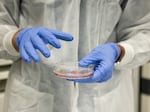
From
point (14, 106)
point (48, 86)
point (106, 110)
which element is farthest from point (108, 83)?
point (14, 106)

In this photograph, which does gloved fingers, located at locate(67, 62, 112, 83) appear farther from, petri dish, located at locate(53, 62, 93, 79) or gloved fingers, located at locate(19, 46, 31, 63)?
gloved fingers, located at locate(19, 46, 31, 63)

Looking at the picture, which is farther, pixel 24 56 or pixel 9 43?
pixel 9 43

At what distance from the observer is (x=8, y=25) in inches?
33.4

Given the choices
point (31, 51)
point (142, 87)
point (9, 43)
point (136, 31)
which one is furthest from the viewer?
point (142, 87)

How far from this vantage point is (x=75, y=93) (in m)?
0.83

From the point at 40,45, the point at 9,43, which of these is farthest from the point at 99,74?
the point at 9,43

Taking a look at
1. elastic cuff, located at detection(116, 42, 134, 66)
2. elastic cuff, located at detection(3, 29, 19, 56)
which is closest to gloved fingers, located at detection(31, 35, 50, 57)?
elastic cuff, located at detection(3, 29, 19, 56)

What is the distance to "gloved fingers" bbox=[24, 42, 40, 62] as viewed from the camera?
68 cm

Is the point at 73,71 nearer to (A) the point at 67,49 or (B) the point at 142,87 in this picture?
(A) the point at 67,49

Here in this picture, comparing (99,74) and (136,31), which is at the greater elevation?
(136,31)

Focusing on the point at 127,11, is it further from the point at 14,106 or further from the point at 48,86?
the point at 14,106

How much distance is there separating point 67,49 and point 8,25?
192 millimetres

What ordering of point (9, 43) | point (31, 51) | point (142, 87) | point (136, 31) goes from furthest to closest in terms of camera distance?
point (142, 87)
point (136, 31)
point (9, 43)
point (31, 51)

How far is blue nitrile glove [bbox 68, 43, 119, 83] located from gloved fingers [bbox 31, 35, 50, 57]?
0.09 metres
